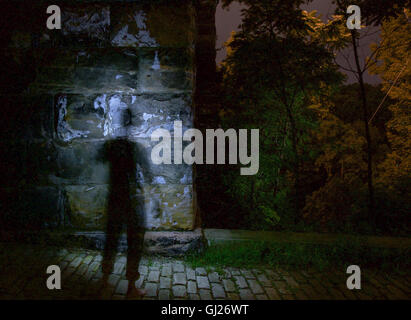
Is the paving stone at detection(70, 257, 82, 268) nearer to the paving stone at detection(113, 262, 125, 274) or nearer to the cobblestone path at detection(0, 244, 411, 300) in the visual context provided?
the cobblestone path at detection(0, 244, 411, 300)

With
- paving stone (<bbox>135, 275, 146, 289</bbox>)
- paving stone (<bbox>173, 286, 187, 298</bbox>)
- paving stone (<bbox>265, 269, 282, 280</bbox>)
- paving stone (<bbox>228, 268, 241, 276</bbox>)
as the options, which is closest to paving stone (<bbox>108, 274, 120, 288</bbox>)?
paving stone (<bbox>135, 275, 146, 289</bbox>)

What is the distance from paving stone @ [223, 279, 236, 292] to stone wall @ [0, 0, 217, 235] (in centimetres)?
141

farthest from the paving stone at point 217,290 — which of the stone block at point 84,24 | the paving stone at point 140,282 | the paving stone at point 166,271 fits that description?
the stone block at point 84,24

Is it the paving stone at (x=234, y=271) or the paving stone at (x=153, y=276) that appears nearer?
the paving stone at (x=153, y=276)

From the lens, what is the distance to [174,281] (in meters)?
3.16

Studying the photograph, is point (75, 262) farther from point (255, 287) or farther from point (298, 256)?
point (298, 256)

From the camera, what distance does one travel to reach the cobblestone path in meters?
2.85

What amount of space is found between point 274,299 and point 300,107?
4.40 meters

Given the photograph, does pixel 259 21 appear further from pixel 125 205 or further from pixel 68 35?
pixel 125 205

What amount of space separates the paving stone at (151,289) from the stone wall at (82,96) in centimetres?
106

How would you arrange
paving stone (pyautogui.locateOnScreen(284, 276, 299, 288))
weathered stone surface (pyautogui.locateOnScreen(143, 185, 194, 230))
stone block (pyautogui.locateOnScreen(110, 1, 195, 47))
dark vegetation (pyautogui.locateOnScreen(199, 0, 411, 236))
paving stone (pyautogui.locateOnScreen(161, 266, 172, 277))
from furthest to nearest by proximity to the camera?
dark vegetation (pyautogui.locateOnScreen(199, 0, 411, 236)) < weathered stone surface (pyautogui.locateOnScreen(143, 185, 194, 230)) < stone block (pyautogui.locateOnScreen(110, 1, 195, 47)) < paving stone (pyautogui.locateOnScreen(161, 266, 172, 277)) < paving stone (pyautogui.locateOnScreen(284, 276, 299, 288))

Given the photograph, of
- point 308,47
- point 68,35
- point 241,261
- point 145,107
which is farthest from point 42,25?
Answer: point 308,47

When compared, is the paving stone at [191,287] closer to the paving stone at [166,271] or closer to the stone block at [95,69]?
the paving stone at [166,271]

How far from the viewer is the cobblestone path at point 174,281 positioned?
2854 mm
